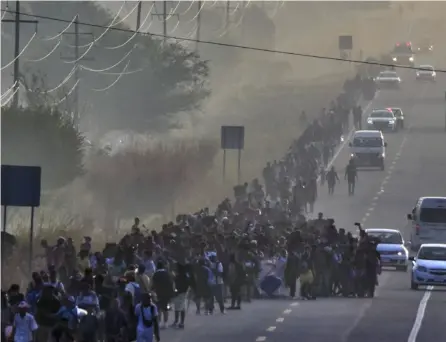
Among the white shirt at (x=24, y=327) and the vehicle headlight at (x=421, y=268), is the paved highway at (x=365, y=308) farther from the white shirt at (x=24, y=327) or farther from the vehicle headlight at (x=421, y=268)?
the white shirt at (x=24, y=327)

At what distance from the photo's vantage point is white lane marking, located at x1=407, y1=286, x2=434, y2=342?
104 feet

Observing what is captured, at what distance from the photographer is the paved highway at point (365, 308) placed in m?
31.9

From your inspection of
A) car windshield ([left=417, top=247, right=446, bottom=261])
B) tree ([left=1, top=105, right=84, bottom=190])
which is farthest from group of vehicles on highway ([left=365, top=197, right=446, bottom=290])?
tree ([left=1, top=105, right=84, bottom=190])

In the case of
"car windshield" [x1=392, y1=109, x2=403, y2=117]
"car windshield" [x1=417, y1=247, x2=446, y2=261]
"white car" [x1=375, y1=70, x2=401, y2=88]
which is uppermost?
"white car" [x1=375, y1=70, x2=401, y2=88]

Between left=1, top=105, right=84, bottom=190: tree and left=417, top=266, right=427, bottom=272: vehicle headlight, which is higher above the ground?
left=1, top=105, right=84, bottom=190: tree

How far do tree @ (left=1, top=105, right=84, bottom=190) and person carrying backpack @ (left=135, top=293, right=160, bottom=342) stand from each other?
34826mm

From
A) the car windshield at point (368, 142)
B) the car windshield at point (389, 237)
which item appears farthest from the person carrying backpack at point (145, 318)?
the car windshield at point (368, 142)

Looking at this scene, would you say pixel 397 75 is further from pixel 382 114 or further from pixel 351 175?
pixel 351 175

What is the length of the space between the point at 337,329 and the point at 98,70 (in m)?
65.0

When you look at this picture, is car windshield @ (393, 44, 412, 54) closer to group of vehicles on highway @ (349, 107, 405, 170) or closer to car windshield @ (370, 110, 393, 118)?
car windshield @ (370, 110, 393, 118)

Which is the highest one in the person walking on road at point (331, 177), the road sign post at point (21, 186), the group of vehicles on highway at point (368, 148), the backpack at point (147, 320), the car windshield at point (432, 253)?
the group of vehicles on highway at point (368, 148)

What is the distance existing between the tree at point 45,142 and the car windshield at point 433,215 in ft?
45.3

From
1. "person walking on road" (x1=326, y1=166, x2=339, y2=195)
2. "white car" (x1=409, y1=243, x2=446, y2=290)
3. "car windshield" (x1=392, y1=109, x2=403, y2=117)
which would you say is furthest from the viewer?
"car windshield" (x1=392, y1=109, x2=403, y2=117)

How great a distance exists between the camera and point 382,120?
91.9 m
